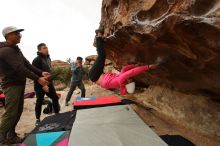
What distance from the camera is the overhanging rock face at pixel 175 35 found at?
2658 millimetres

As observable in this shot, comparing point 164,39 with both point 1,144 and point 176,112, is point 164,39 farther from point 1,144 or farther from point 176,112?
point 1,144

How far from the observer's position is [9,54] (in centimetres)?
497

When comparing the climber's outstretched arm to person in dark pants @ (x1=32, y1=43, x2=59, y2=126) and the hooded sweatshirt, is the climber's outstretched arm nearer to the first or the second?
the hooded sweatshirt

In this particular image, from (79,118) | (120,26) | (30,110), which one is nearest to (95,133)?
(79,118)

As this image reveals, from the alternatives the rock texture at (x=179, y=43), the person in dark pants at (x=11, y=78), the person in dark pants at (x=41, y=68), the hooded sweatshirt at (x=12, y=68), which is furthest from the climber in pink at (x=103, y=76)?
the person in dark pants at (x=41, y=68)

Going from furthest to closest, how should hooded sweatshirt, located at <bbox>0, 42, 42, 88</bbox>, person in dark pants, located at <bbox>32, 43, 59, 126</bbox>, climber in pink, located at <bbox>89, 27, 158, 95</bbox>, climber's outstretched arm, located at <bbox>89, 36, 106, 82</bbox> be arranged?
person in dark pants, located at <bbox>32, 43, 59, 126</bbox>, climber's outstretched arm, located at <bbox>89, 36, 106, 82</bbox>, hooded sweatshirt, located at <bbox>0, 42, 42, 88</bbox>, climber in pink, located at <bbox>89, 27, 158, 95</bbox>

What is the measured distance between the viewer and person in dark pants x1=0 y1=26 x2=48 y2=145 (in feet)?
16.4

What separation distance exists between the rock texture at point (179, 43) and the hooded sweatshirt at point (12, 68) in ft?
5.76

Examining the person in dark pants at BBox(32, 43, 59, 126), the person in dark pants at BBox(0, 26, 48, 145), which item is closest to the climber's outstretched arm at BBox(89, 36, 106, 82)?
the person in dark pants at BBox(0, 26, 48, 145)

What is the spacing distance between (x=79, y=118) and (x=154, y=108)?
2521 millimetres

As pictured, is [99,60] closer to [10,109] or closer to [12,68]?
[12,68]

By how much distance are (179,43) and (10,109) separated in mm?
3523

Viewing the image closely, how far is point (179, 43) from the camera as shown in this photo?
321 cm

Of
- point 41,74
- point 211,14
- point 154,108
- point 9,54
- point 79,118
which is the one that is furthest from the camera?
point 154,108
